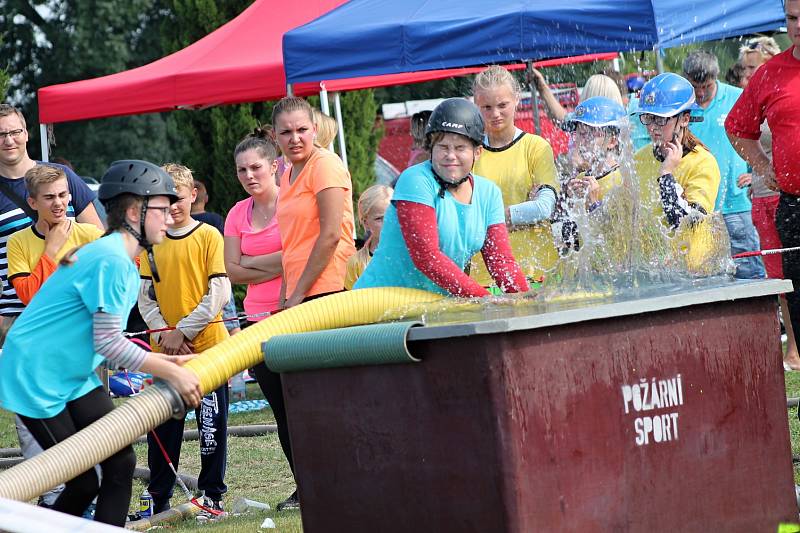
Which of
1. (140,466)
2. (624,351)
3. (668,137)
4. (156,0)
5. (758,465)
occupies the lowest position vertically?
(140,466)

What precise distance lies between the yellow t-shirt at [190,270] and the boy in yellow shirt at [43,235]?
507mm

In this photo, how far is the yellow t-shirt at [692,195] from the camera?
6531 millimetres

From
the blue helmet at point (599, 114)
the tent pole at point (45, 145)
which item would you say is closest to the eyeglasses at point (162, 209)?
the blue helmet at point (599, 114)

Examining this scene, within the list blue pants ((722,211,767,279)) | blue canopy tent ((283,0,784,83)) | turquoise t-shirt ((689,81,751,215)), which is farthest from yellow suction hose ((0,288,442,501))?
blue pants ((722,211,767,279))

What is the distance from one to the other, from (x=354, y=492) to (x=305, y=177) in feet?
8.95

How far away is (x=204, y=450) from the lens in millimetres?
7293

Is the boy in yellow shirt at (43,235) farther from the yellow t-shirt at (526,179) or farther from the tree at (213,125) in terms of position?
the tree at (213,125)

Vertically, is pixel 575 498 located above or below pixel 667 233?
below

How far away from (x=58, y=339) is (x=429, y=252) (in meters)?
1.62

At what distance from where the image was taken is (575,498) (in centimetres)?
436

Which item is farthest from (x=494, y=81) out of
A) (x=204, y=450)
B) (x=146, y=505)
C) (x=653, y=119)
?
(x=146, y=505)

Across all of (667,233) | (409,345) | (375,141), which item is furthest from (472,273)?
(375,141)

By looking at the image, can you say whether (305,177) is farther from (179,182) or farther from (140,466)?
(140,466)

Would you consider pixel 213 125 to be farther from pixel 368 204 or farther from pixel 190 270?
pixel 190 270
